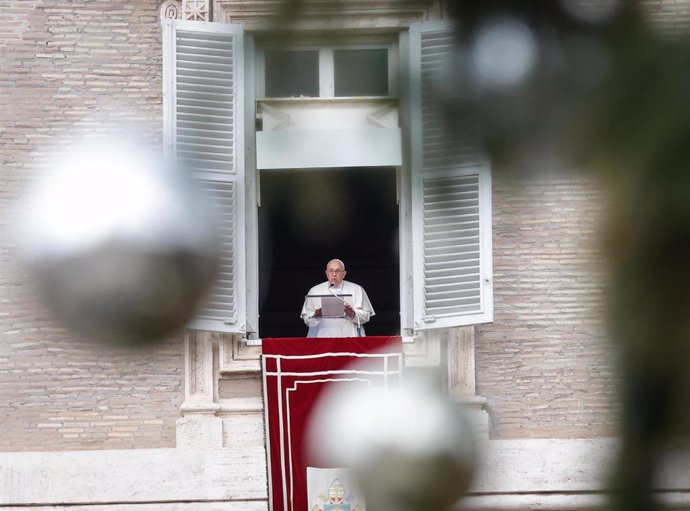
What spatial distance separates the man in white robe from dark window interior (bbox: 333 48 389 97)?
6.06m

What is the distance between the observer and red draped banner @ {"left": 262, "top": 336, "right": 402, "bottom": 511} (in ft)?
22.1

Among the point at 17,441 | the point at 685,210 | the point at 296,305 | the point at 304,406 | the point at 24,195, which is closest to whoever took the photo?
the point at 685,210

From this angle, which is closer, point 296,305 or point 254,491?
point 254,491

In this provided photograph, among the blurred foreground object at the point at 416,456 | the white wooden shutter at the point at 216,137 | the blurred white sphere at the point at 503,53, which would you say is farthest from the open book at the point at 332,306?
the blurred white sphere at the point at 503,53

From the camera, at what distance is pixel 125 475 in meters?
7.22

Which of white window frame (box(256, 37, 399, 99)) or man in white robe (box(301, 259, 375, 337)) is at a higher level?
white window frame (box(256, 37, 399, 99))

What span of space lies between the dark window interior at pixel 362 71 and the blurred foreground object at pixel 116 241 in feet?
0.32

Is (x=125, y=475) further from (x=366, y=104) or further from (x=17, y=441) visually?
(x=366, y=104)

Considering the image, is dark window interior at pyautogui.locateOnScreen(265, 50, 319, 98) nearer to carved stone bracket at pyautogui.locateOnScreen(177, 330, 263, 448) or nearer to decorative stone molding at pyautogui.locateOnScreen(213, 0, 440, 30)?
decorative stone molding at pyautogui.locateOnScreen(213, 0, 440, 30)

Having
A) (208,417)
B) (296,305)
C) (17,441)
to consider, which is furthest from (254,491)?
(296,305)

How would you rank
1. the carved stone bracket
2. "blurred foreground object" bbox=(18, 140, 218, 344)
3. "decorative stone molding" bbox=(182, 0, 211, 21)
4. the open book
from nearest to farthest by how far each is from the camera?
"blurred foreground object" bbox=(18, 140, 218, 344) < the open book < "decorative stone molding" bbox=(182, 0, 211, 21) < the carved stone bracket

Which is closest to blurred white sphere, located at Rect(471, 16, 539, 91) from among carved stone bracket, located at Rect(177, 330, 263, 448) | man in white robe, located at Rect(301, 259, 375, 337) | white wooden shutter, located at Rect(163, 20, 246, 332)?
white wooden shutter, located at Rect(163, 20, 246, 332)

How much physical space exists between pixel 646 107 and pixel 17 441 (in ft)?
22.1

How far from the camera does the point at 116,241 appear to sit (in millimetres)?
773
